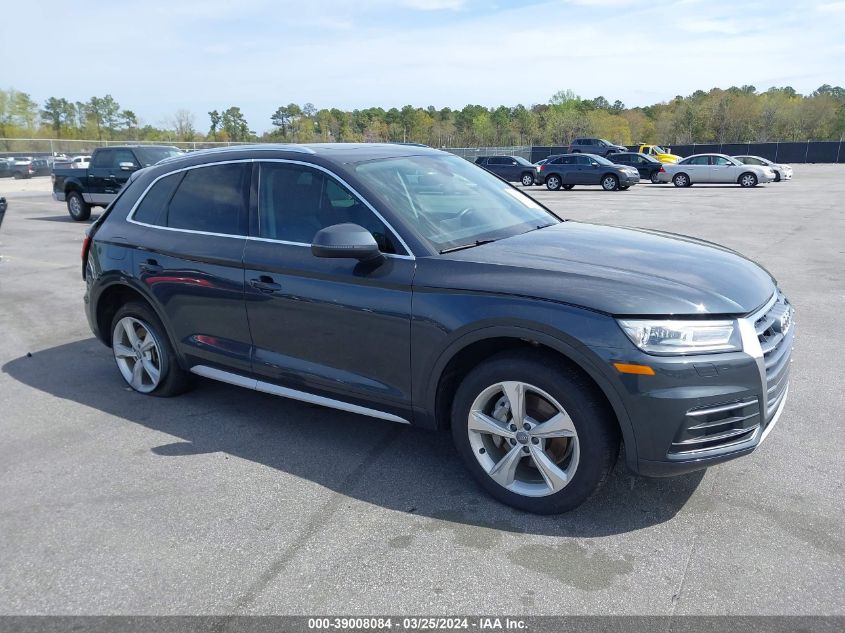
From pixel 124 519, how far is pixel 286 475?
86 centimetres

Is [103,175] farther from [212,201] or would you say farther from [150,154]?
[212,201]

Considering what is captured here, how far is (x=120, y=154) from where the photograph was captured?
1655 centimetres

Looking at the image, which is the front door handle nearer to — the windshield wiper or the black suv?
the black suv

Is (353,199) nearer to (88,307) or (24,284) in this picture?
(88,307)

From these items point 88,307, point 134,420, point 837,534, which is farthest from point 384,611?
point 88,307

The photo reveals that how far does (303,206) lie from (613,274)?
1.90 metres

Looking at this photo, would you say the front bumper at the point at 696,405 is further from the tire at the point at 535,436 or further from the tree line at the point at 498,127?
the tree line at the point at 498,127

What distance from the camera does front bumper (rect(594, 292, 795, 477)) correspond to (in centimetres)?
288

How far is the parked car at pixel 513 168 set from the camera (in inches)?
1266

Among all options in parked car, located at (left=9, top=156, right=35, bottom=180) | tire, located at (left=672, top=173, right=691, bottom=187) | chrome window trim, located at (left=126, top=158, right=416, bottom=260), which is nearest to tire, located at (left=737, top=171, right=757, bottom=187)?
tire, located at (left=672, top=173, right=691, bottom=187)

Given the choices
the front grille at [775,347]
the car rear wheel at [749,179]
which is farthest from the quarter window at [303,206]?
the car rear wheel at [749,179]

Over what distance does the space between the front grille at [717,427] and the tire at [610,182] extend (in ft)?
88.9

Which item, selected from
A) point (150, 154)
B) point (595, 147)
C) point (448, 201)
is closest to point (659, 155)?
point (595, 147)

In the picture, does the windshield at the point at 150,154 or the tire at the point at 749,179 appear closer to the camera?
the windshield at the point at 150,154
